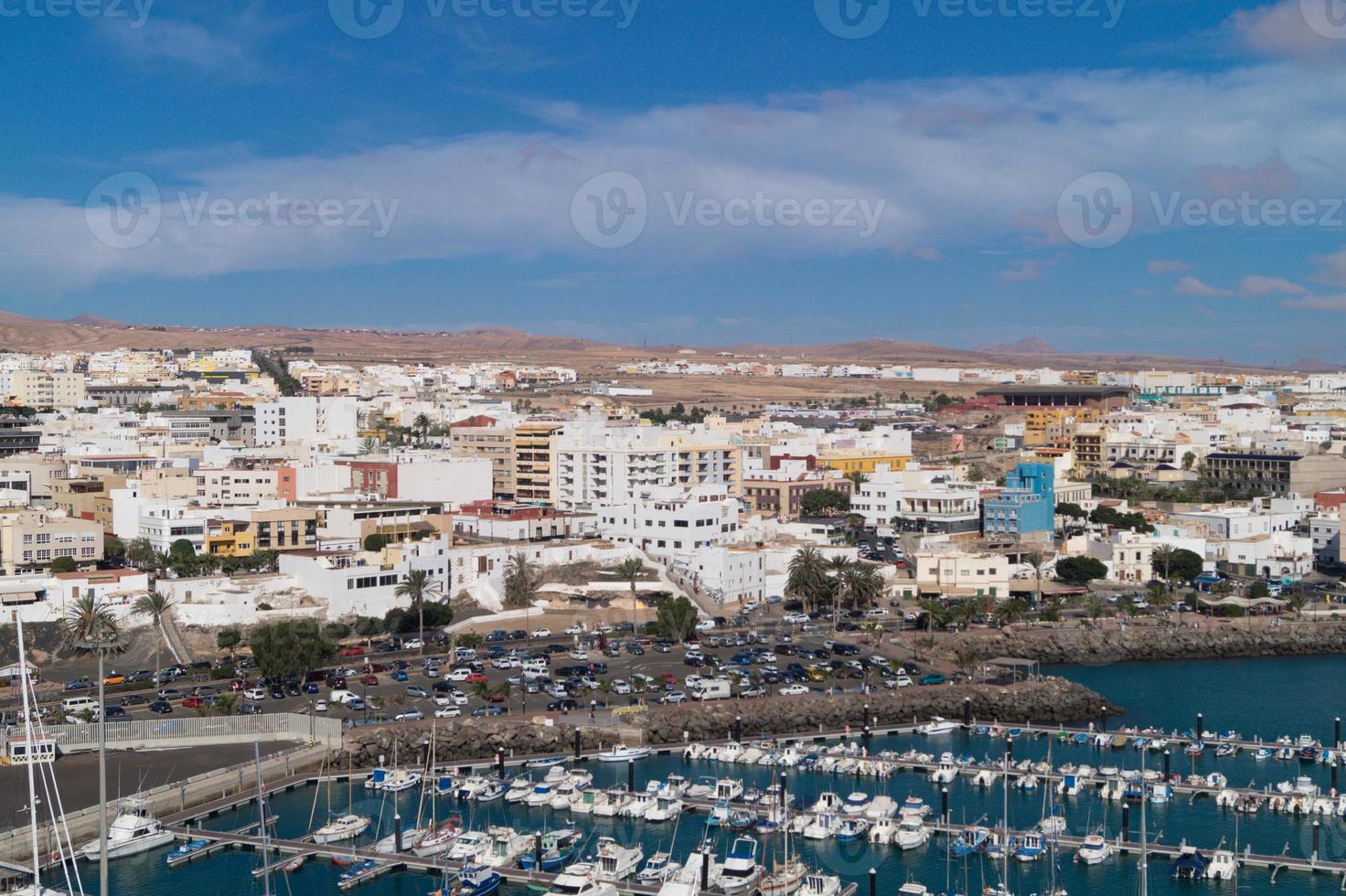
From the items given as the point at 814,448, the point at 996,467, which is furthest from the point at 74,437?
the point at 996,467

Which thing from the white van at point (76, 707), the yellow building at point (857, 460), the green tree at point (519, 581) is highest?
the yellow building at point (857, 460)

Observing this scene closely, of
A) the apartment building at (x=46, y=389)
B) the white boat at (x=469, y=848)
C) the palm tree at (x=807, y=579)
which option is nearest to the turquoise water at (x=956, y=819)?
the white boat at (x=469, y=848)

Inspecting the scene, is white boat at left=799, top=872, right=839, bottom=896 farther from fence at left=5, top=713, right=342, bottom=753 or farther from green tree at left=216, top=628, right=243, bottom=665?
green tree at left=216, top=628, right=243, bottom=665

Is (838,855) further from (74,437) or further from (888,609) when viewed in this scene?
(74,437)

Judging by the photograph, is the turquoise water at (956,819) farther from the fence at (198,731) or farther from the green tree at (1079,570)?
the green tree at (1079,570)

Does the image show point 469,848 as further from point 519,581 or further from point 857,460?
point 857,460
